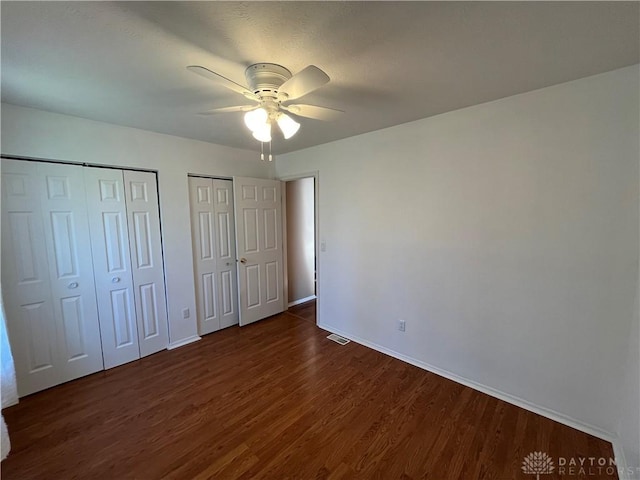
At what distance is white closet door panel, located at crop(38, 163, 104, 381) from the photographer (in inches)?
88.0

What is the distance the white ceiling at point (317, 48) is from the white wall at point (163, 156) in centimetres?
21

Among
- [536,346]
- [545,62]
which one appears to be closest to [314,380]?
[536,346]

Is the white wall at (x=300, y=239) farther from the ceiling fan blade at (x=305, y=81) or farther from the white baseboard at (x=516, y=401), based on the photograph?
the ceiling fan blade at (x=305, y=81)

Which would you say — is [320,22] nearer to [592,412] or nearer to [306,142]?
[306,142]

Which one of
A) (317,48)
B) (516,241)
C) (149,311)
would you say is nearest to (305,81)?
(317,48)

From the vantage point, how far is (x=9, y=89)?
176 cm

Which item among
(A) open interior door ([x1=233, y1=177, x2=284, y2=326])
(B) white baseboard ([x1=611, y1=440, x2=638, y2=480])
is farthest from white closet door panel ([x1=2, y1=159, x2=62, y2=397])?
(B) white baseboard ([x1=611, y1=440, x2=638, y2=480])

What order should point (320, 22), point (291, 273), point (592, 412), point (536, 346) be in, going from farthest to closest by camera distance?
point (291, 273)
point (536, 346)
point (592, 412)
point (320, 22)

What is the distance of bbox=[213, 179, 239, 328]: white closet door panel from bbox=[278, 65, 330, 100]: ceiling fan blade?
216 cm

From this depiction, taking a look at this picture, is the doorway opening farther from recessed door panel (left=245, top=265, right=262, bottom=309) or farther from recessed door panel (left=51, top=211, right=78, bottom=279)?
recessed door panel (left=51, top=211, right=78, bottom=279)

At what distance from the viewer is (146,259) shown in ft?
9.11

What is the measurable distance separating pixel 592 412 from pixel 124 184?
421cm

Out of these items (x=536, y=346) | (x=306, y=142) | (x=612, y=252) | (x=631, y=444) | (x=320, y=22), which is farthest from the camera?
(x=306, y=142)

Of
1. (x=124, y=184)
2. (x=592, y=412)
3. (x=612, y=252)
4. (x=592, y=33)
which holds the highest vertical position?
(x=592, y=33)
